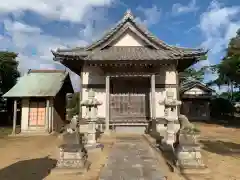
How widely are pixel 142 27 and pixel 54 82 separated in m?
10.4

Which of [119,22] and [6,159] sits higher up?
[119,22]

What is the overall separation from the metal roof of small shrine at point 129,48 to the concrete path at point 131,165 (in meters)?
7.51

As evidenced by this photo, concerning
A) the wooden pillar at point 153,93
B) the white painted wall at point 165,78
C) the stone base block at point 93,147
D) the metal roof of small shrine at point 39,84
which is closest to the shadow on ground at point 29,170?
the stone base block at point 93,147

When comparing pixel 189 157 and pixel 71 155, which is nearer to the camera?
pixel 71 155

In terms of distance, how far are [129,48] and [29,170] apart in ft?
36.8

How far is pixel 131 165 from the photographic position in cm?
816

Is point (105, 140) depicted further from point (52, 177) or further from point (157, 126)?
point (52, 177)

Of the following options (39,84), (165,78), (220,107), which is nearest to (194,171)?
(165,78)

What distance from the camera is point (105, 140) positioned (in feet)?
44.0

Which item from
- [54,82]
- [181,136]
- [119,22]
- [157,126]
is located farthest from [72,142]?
[54,82]

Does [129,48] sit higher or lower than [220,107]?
higher

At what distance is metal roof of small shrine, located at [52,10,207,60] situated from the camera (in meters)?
16.6

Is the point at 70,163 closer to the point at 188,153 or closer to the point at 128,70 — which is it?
the point at 188,153

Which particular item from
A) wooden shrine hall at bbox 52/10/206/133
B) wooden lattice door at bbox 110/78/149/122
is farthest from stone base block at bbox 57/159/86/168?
wooden lattice door at bbox 110/78/149/122
